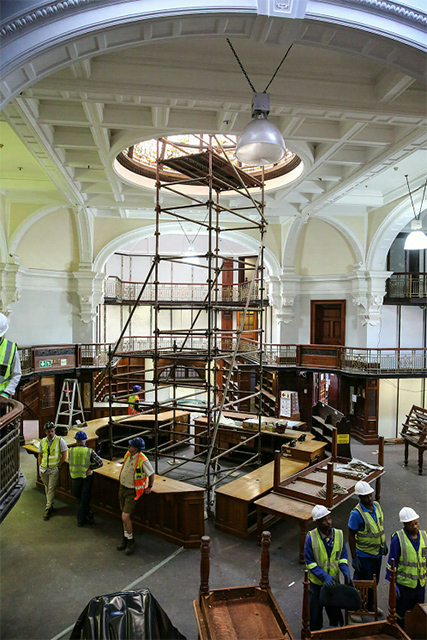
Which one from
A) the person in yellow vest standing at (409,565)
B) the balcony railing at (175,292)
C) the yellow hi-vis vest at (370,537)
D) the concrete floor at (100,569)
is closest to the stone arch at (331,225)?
the balcony railing at (175,292)

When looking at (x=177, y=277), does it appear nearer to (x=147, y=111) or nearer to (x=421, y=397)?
(x=421, y=397)

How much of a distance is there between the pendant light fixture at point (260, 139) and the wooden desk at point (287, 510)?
466 cm

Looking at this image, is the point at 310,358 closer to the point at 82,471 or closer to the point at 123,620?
the point at 82,471

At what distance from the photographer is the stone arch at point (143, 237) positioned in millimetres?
13420

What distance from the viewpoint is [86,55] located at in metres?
3.71

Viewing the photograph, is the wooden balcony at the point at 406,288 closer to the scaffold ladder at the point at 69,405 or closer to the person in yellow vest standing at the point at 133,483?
the scaffold ladder at the point at 69,405

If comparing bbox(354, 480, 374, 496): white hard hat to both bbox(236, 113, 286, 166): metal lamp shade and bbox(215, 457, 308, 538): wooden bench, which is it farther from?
bbox(236, 113, 286, 166): metal lamp shade

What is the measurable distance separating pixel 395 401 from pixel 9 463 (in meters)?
12.9

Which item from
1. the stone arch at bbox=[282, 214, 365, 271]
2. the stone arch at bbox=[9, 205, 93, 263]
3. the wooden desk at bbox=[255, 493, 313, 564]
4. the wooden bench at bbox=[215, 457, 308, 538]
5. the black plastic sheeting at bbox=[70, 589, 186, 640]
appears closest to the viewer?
the black plastic sheeting at bbox=[70, 589, 186, 640]

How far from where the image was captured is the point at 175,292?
18594mm

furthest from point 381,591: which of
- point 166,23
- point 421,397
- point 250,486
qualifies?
point 421,397

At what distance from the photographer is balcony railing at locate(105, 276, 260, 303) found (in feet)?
54.6

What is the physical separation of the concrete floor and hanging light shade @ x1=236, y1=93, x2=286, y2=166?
199 inches

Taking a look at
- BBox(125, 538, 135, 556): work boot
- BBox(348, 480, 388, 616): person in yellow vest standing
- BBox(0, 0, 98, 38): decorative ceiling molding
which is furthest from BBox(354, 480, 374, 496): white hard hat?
BBox(0, 0, 98, 38): decorative ceiling molding
